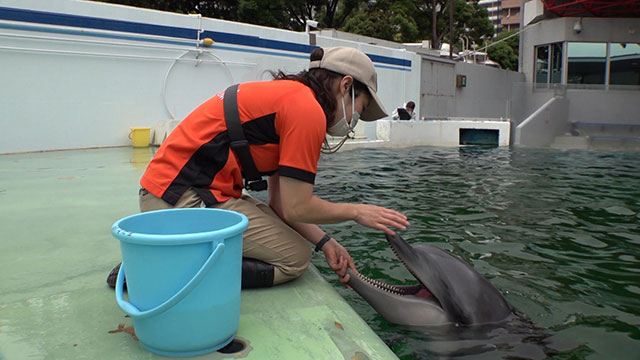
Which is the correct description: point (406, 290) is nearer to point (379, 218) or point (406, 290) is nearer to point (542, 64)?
point (379, 218)

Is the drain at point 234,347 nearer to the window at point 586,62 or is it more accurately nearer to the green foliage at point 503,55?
the window at point 586,62

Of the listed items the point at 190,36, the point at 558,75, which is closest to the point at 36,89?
the point at 190,36

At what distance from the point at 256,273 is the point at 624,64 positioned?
80.2ft

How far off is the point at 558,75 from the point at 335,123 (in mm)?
23602

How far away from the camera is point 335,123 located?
91.5 inches

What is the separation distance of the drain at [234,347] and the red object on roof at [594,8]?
2270 cm

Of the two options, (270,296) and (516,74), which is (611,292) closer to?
(270,296)

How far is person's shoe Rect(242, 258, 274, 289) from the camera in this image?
92.2 inches

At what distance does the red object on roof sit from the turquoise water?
14.6 meters

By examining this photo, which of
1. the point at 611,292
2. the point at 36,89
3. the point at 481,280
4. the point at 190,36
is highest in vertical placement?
the point at 190,36

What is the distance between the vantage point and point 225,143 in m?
2.29

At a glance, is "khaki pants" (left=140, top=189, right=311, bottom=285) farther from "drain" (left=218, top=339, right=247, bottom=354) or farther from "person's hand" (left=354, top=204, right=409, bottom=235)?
"drain" (left=218, top=339, right=247, bottom=354)

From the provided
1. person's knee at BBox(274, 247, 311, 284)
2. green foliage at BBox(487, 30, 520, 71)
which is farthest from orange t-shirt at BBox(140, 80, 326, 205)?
green foliage at BBox(487, 30, 520, 71)

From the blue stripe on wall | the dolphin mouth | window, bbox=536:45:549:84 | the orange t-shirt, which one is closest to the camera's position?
the orange t-shirt
